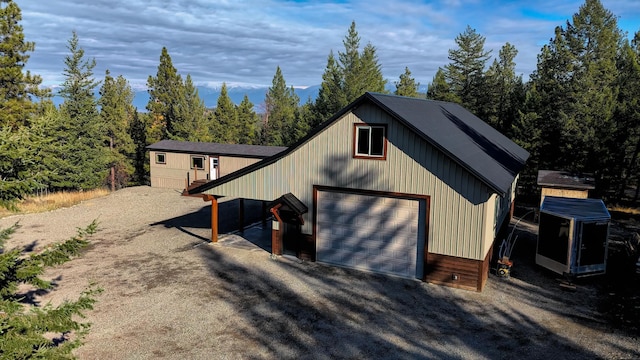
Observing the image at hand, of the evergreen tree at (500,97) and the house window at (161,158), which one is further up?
the evergreen tree at (500,97)

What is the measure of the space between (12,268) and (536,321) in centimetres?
1187

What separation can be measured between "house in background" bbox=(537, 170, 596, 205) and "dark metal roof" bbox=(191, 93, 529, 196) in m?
3.00

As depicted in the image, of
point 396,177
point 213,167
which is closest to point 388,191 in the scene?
point 396,177

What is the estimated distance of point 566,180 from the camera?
22.2m

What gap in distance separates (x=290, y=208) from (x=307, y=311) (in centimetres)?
464

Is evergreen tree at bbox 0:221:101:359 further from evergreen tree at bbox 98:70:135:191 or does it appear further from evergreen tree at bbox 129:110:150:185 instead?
evergreen tree at bbox 129:110:150:185

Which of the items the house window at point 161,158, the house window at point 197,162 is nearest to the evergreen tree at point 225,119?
the house window at point 161,158

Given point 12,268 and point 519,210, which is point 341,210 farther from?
point 519,210

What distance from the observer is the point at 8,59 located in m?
31.8

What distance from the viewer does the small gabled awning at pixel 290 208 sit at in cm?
1573

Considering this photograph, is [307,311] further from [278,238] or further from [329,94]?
[329,94]

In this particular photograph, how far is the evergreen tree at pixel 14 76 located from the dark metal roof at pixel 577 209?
34235mm

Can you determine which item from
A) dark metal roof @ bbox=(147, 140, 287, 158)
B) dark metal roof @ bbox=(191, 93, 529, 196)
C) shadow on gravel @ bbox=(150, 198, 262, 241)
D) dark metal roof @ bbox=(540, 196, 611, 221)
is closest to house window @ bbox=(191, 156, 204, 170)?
dark metal roof @ bbox=(147, 140, 287, 158)

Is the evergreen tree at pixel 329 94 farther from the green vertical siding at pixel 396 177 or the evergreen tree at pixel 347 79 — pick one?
the green vertical siding at pixel 396 177
